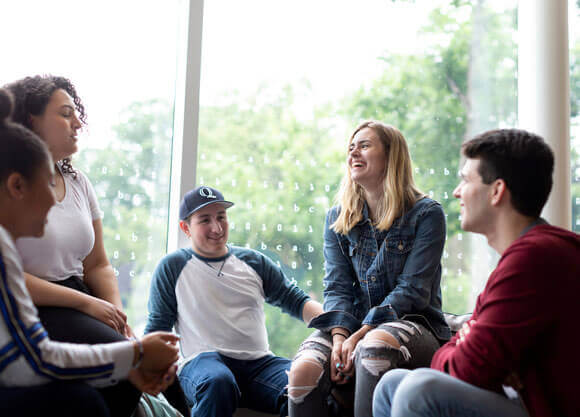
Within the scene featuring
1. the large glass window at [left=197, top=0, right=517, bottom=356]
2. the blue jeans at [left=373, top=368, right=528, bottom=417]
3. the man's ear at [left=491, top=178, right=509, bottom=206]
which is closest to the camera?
the blue jeans at [left=373, top=368, right=528, bottom=417]

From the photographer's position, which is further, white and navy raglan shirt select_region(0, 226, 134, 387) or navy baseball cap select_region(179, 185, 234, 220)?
navy baseball cap select_region(179, 185, 234, 220)

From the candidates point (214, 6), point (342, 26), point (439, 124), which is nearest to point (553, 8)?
point (439, 124)

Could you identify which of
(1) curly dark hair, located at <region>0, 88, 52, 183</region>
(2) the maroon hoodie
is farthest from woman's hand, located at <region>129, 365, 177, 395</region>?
(2) the maroon hoodie

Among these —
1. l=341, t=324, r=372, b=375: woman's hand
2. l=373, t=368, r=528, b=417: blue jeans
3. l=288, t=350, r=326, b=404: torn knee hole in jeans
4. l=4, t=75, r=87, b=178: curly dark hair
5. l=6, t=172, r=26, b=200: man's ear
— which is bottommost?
l=288, t=350, r=326, b=404: torn knee hole in jeans

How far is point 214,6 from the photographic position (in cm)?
261

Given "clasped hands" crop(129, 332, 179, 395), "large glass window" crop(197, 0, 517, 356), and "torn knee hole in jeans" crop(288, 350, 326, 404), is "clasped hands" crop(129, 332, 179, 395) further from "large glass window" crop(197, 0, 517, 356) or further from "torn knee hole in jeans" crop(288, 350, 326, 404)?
"large glass window" crop(197, 0, 517, 356)

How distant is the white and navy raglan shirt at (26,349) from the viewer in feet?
3.57

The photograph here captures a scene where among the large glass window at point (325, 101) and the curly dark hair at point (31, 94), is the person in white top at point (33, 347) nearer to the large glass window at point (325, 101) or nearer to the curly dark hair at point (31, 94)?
the curly dark hair at point (31, 94)

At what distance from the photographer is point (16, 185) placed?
3.87ft

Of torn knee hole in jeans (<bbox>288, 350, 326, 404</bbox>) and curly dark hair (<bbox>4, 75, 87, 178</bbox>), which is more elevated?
curly dark hair (<bbox>4, 75, 87, 178</bbox>)

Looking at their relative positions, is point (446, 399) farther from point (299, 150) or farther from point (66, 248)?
point (299, 150)

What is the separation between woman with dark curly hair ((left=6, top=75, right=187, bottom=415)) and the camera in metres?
1.58

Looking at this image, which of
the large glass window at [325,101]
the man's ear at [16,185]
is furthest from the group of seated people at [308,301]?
the large glass window at [325,101]

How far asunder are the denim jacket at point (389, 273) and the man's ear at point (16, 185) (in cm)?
124
